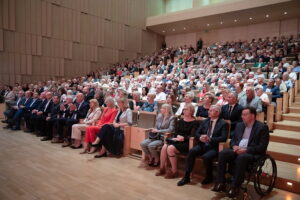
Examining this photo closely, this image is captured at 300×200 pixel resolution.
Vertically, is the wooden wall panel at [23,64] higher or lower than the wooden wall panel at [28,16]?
lower

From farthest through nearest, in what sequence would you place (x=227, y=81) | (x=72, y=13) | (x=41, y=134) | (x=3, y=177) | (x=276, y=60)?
(x=72, y=13)
(x=276, y=60)
(x=227, y=81)
(x=41, y=134)
(x=3, y=177)

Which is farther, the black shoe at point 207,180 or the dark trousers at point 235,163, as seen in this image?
the black shoe at point 207,180

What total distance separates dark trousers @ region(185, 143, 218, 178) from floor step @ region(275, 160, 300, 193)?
680mm

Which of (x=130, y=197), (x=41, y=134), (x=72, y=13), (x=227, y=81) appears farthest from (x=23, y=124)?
(x=72, y=13)

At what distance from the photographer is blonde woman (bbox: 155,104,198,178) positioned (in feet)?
9.14

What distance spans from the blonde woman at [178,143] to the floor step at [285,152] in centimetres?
101

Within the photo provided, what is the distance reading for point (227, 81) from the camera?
19.2 ft

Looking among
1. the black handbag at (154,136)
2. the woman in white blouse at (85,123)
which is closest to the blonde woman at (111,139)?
the woman in white blouse at (85,123)

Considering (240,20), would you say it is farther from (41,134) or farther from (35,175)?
(35,175)

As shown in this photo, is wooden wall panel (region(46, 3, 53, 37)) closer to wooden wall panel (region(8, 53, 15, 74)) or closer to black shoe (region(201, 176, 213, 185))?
wooden wall panel (region(8, 53, 15, 74))

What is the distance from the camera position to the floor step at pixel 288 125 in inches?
139

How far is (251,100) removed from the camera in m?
3.45

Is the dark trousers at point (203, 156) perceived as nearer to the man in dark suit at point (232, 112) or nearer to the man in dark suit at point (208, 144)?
the man in dark suit at point (208, 144)

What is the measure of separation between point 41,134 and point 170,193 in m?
3.36
